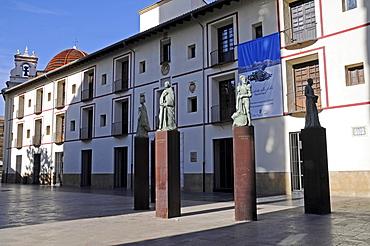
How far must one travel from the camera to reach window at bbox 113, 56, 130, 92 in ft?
96.3

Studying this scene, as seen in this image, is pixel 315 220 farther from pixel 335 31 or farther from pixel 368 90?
pixel 335 31

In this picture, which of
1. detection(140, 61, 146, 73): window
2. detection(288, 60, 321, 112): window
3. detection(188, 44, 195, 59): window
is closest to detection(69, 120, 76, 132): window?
detection(140, 61, 146, 73): window

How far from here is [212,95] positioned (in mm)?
22688

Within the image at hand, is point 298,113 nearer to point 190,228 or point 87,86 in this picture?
point 190,228

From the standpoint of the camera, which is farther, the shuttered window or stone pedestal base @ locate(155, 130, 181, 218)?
the shuttered window

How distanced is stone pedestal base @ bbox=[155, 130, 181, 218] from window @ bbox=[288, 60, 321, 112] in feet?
32.4

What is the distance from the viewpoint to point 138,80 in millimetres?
27828

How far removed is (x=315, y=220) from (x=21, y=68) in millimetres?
43953

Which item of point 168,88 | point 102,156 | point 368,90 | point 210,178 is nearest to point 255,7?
point 368,90

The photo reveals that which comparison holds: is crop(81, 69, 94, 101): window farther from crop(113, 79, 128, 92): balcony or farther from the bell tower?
the bell tower

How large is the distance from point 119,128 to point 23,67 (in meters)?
23.7

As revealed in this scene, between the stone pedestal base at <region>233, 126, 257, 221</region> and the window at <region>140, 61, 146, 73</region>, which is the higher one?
the window at <region>140, 61, 146, 73</region>

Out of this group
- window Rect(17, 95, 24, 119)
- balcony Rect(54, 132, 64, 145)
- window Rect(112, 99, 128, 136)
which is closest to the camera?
window Rect(112, 99, 128, 136)

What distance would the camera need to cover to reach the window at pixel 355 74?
55.6 ft
